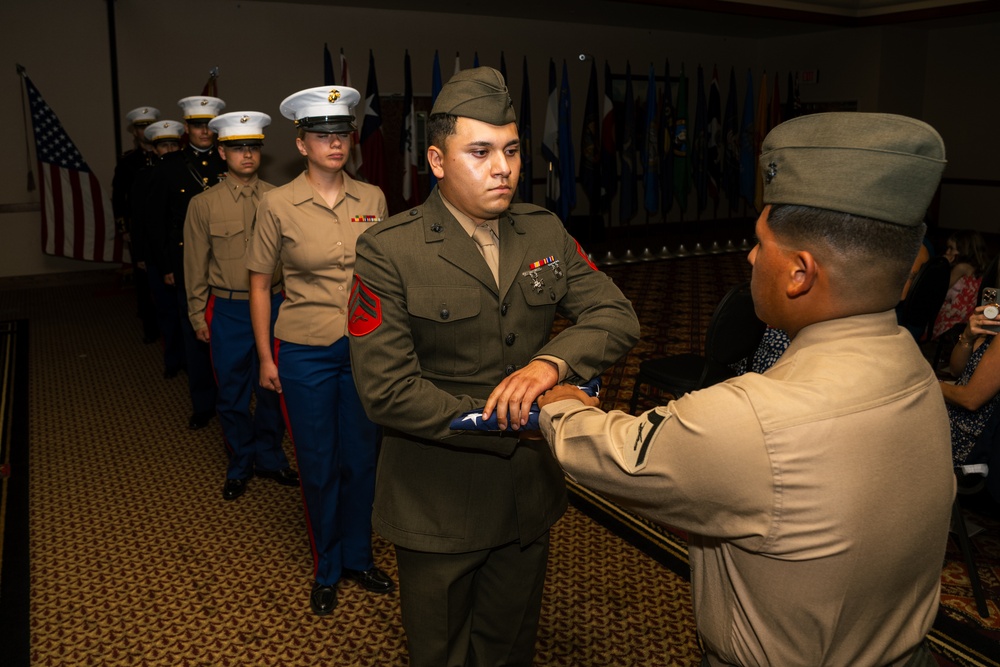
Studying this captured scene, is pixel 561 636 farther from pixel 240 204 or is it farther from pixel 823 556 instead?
pixel 240 204

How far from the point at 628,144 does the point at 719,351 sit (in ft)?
27.0

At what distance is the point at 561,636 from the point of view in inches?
103

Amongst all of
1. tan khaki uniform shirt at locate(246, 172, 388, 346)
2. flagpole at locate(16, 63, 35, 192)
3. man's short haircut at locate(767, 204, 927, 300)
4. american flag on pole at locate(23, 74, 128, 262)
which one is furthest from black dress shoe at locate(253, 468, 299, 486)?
flagpole at locate(16, 63, 35, 192)

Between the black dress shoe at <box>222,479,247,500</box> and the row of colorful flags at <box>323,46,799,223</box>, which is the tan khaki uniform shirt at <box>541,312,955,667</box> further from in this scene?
the row of colorful flags at <box>323,46,799,223</box>

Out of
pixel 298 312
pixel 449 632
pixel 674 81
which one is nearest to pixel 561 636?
pixel 449 632

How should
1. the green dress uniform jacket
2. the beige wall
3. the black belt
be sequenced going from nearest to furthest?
the green dress uniform jacket
the black belt
the beige wall

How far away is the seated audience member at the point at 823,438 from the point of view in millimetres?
949

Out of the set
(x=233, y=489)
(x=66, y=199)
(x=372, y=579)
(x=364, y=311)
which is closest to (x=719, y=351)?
(x=372, y=579)

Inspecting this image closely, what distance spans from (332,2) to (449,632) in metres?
9.70

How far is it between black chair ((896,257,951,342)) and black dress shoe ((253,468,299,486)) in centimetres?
331

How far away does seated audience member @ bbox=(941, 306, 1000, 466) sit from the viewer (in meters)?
2.74

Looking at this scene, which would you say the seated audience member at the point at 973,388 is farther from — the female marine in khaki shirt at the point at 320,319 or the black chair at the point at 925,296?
the female marine in khaki shirt at the point at 320,319

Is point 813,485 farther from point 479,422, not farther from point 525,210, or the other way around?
point 525,210

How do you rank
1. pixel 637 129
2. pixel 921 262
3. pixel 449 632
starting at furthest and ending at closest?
pixel 637 129 < pixel 921 262 < pixel 449 632
